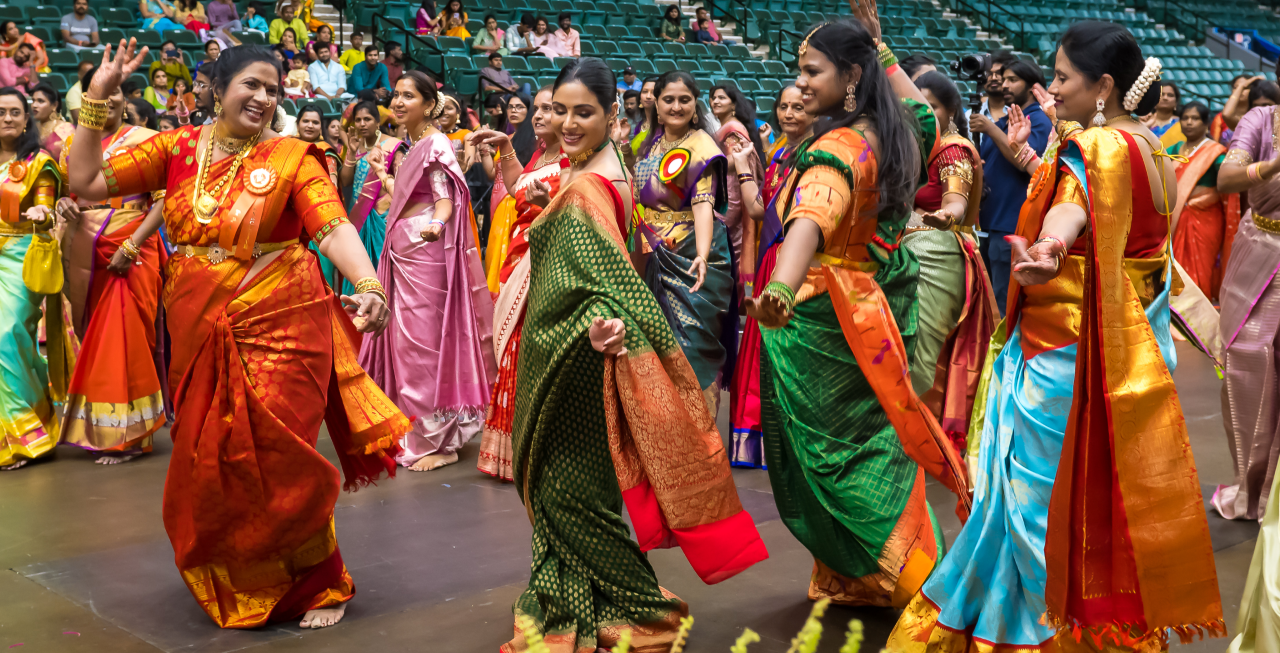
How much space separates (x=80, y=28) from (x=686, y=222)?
345 inches

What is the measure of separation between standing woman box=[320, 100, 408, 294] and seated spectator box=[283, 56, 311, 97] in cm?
438

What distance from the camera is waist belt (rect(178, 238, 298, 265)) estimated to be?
3.17m

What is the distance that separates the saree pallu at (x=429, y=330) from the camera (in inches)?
211

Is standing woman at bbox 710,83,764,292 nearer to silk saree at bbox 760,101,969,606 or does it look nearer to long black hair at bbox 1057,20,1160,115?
silk saree at bbox 760,101,969,606

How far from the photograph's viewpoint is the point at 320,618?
3.23m

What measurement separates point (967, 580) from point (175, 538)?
212 cm

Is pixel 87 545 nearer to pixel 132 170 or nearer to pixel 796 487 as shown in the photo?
pixel 132 170

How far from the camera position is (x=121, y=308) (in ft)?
17.7

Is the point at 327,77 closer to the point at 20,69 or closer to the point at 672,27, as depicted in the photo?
the point at 20,69

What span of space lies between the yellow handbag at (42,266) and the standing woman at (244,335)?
88.3 inches

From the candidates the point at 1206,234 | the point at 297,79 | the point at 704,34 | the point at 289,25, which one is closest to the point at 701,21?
Result: the point at 704,34

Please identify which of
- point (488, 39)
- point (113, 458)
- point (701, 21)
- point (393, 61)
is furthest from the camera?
point (701, 21)

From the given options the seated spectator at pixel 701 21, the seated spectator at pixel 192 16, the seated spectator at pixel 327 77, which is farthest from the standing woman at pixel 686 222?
the seated spectator at pixel 701 21

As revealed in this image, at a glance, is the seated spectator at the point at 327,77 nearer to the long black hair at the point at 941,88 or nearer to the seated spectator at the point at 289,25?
the seated spectator at the point at 289,25
